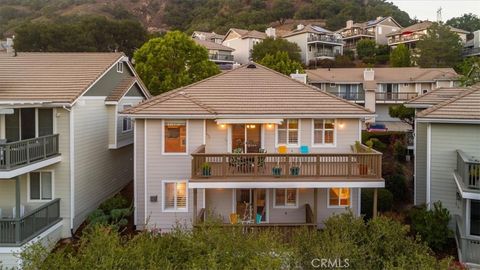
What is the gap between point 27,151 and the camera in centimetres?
1609

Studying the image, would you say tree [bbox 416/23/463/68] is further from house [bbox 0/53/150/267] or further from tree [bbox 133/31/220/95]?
house [bbox 0/53/150/267]

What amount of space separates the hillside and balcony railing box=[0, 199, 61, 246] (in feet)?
318

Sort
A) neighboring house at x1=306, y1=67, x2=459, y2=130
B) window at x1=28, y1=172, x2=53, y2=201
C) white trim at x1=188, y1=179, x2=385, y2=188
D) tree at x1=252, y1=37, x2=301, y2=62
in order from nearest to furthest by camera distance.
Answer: white trim at x1=188, y1=179, x2=385, y2=188
window at x1=28, y1=172, x2=53, y2=201
neighboring house at x1=306, y1=67, x2=459, y2=130
tree at x1=252, y1=37, x2=301, y2=62

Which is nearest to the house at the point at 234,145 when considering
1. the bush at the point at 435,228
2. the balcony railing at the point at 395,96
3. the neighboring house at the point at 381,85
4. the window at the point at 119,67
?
the bush at the point at 435,228

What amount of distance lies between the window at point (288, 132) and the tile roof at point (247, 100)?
2.51ft

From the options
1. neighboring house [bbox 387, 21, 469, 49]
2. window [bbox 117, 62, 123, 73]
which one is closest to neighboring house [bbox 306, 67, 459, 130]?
window [bbox 117, 62, 123, 73]

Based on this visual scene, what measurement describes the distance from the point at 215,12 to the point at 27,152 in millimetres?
118644

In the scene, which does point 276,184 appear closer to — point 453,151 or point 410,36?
point 453,151

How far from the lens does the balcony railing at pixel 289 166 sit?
16.3m

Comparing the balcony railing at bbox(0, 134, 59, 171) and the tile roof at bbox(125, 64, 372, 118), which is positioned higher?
the tile roof at bbox(125, 64, 372, 118)

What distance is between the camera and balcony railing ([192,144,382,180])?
Answer: 16.3m

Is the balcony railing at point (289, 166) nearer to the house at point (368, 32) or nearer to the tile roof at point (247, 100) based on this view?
the tile roof at point (247, 100)

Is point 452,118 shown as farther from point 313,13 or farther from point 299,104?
point 313,13

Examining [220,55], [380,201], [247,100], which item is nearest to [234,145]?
[247,100]
